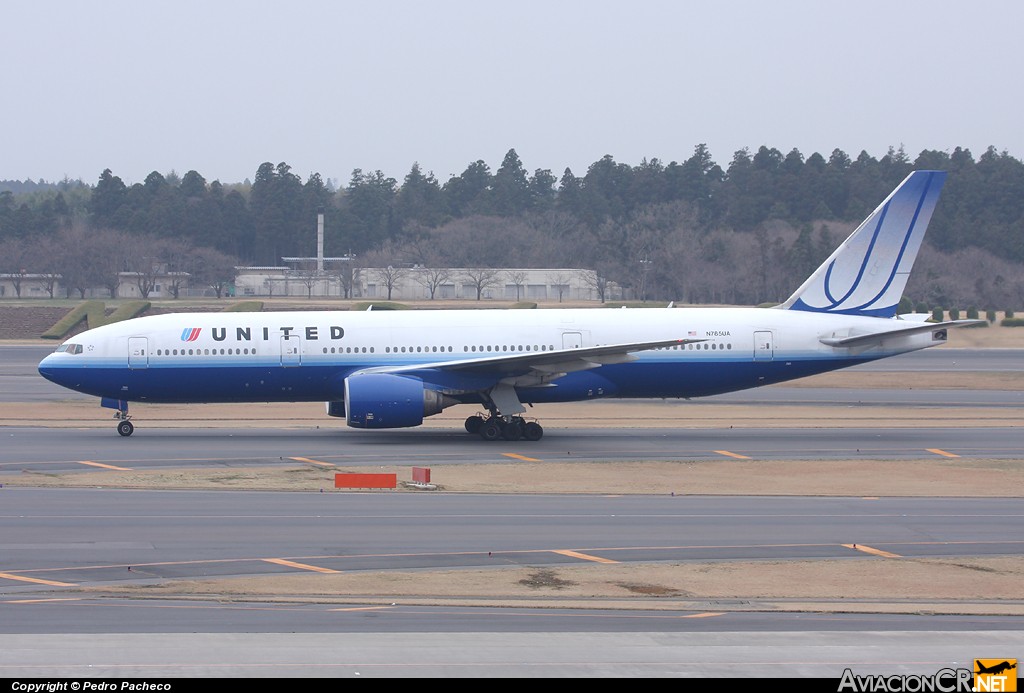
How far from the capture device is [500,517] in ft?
75.5

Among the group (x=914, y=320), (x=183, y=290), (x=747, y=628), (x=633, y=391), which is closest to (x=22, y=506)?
(x=747, y=628)

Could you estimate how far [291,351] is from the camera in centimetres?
3506

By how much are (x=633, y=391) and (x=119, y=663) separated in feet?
81.9

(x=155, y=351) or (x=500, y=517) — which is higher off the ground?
(x=155, y=351)

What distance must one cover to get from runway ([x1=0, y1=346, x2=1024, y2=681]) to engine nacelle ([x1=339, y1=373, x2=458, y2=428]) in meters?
0.95

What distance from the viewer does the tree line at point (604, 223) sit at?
368 feet

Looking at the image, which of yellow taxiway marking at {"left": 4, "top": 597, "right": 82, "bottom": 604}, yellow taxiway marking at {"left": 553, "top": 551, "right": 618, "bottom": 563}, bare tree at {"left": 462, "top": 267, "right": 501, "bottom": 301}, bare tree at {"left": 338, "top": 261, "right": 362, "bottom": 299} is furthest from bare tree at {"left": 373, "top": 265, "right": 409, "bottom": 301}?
yellow taxiway marking at {"left": 4, "top": 597, "right": 82, "bottom": 604}

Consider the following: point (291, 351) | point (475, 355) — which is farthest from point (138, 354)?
point (475, 355)

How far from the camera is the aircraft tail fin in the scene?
37.7 m

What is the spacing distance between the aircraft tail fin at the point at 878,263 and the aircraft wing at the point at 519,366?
18.5 feet

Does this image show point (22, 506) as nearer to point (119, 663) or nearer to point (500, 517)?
point (500, 517)

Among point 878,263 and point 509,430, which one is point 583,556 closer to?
point 509,430

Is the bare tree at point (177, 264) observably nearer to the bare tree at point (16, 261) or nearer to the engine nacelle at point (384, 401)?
the bare tree at point (16, 261)

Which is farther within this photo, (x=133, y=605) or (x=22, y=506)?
(x=22, y=506)
